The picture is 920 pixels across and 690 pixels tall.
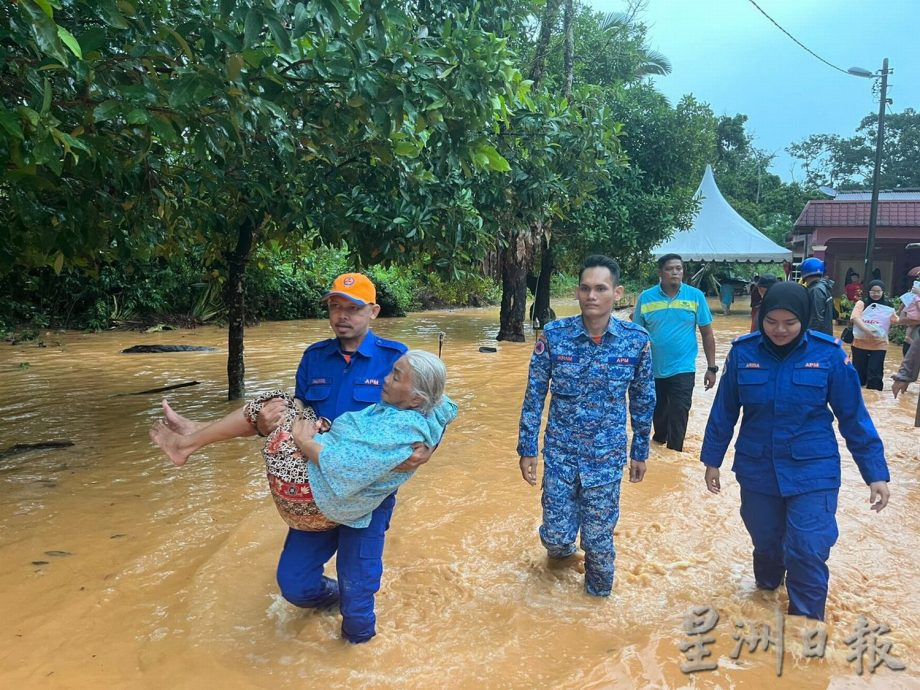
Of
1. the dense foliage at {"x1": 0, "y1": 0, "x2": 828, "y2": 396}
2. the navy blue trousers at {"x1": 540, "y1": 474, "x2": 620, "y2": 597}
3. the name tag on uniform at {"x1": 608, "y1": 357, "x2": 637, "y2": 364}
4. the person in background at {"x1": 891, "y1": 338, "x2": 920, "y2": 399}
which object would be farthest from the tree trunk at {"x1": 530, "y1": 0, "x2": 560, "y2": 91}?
the navy blue trousers at {"x1": 540, "y1": 474, "x2": 620, "y2": 597}

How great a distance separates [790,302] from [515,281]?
12991mm

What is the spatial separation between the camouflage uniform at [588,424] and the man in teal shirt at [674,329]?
→ 8.32ft

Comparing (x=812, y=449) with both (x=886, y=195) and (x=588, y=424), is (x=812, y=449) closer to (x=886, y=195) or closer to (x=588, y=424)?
(x=588, y=424)

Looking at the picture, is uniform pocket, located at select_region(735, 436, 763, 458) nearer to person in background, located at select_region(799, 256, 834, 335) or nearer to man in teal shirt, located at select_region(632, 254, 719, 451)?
man in teal shirt, located at select_region(632, 254, 719, 451)

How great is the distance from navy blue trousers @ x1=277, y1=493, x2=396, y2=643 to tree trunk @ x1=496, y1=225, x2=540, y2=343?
491 inches

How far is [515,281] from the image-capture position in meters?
16.2

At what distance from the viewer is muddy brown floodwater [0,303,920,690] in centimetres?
301

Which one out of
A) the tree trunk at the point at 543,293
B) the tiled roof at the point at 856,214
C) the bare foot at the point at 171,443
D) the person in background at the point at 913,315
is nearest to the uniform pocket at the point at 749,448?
the bare foot at the point at 171,443

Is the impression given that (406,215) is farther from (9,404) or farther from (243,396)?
(9,404)

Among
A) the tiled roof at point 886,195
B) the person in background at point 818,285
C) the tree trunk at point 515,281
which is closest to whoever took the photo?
the person in background at point 818,285

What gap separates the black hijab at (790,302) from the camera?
328cm

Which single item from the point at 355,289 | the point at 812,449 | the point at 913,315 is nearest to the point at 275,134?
the point at 355,289

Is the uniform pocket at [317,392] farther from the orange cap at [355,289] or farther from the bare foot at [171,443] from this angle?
the bare foot at [171,443]

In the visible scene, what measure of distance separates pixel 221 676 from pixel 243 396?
6.30m
